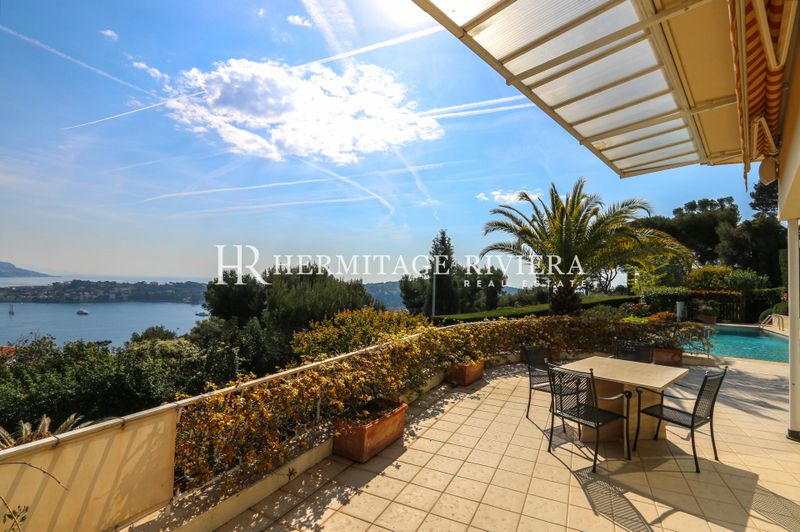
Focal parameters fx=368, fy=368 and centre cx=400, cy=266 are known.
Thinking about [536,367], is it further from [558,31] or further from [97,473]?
[97,473]

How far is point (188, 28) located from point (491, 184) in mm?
14635

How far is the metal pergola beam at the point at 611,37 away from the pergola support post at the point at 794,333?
347 centimetres

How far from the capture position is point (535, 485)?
3186 millimetres

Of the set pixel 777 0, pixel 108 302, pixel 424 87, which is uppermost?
pixel 424 87

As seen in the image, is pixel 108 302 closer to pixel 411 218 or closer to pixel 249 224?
pixel 249 224

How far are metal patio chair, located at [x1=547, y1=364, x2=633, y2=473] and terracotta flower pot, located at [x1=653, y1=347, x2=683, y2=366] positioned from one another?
213 inches

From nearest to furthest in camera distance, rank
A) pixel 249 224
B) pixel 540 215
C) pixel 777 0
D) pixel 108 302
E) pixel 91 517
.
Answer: pixel 777 0 < pixel 91 517 < pixel 540 215 < pixel 249 224 < pixel 108 302

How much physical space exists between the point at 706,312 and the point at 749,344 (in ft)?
12.9

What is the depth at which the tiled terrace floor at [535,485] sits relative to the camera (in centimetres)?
269

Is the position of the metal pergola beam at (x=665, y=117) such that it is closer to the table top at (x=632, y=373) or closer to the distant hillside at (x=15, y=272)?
the table top at (x=632, y=373)

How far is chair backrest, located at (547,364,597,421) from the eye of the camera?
11.7 ft

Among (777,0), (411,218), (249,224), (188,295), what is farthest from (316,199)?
(777,0)

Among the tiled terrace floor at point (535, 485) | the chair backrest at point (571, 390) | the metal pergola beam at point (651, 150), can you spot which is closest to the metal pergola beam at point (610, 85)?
the metal pergola beam at point (651, 150)

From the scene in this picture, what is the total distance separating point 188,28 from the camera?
231 inches
